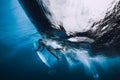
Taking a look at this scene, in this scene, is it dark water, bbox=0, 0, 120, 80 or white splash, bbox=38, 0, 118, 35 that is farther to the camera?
dark water, bbox=0, 0, 120, 80

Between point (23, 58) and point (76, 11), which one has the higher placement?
point (76, 11)

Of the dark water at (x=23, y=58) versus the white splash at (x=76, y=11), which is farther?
the dark water at (x=23, y=58)

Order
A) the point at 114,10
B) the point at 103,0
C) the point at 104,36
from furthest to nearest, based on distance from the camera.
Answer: the point at 104,36, the point at 114,10, the point at 103,0

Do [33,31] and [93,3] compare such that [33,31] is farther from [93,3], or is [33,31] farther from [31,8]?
[93,3]

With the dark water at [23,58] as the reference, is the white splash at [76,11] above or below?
above

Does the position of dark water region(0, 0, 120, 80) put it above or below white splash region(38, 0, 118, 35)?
below

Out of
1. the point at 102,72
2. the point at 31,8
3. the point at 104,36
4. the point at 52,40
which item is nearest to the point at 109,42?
the point at 104,36

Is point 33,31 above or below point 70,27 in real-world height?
below

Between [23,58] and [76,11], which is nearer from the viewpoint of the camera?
[76,11]
